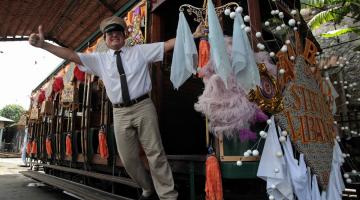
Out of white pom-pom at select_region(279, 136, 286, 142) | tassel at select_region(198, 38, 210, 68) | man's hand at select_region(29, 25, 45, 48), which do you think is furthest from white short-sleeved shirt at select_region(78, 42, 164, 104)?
white pom-pom at select_region(279, 136, 286, 142)

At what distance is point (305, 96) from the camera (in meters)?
3.05

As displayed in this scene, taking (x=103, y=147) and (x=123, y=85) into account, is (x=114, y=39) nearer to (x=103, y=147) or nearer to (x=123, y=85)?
(x=123, y=85)

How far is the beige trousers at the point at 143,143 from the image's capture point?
2.67m

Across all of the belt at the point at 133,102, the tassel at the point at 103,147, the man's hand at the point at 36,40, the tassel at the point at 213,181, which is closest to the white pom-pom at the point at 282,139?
the tassel at the point at 213,181

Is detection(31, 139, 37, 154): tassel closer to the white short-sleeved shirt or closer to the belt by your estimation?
the white short-sleeved shirt

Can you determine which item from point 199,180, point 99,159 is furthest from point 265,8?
point 99,159

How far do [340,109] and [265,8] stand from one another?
4.42m

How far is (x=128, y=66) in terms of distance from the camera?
2.80m

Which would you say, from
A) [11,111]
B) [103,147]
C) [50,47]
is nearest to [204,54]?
[50,47]

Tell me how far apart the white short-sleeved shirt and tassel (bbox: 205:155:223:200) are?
943mm

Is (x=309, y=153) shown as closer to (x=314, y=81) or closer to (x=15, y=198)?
(x=314, y=81)

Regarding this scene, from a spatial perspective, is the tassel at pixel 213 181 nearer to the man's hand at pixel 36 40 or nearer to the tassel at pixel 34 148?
the man's hand at pixel 36 40

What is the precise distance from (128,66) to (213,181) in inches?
51.6

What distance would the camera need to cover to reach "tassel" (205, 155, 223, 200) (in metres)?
2.27
